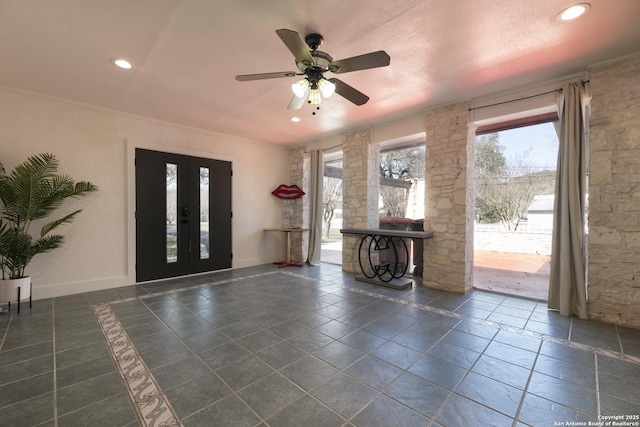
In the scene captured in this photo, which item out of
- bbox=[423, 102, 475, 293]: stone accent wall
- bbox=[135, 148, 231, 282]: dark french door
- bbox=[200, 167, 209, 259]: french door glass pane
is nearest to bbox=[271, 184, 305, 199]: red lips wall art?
bbox=[135, 148, 231, 282]: dark french door

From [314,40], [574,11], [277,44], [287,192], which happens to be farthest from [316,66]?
[287,192]

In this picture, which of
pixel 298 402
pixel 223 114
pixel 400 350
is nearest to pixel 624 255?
pixel 400 350

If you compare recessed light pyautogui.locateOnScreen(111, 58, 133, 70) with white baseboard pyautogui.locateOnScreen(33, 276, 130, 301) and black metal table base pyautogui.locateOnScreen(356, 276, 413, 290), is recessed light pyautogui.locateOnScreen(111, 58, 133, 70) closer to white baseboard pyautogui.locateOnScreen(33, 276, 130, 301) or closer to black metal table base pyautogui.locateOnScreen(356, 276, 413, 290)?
white baseboard pyautogui.locateOnScreen(33, 276, 130, 301)

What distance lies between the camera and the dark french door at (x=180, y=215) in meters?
4.48

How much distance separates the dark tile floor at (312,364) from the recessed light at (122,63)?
2663 mm

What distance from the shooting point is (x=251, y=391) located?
Answer: 1.79m

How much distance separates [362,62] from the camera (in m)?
2.08

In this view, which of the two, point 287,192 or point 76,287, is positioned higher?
point 287,192

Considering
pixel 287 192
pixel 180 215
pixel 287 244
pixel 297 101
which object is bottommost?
pixel 287 244

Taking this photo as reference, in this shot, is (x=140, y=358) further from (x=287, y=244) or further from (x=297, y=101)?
(x=287, y=244)

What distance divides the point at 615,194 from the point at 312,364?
3419 millimetres

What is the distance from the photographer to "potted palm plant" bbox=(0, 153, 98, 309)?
3.15 metres

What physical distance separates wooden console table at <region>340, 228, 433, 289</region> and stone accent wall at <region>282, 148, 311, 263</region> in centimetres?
153

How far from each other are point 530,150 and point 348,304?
364 centimetres
